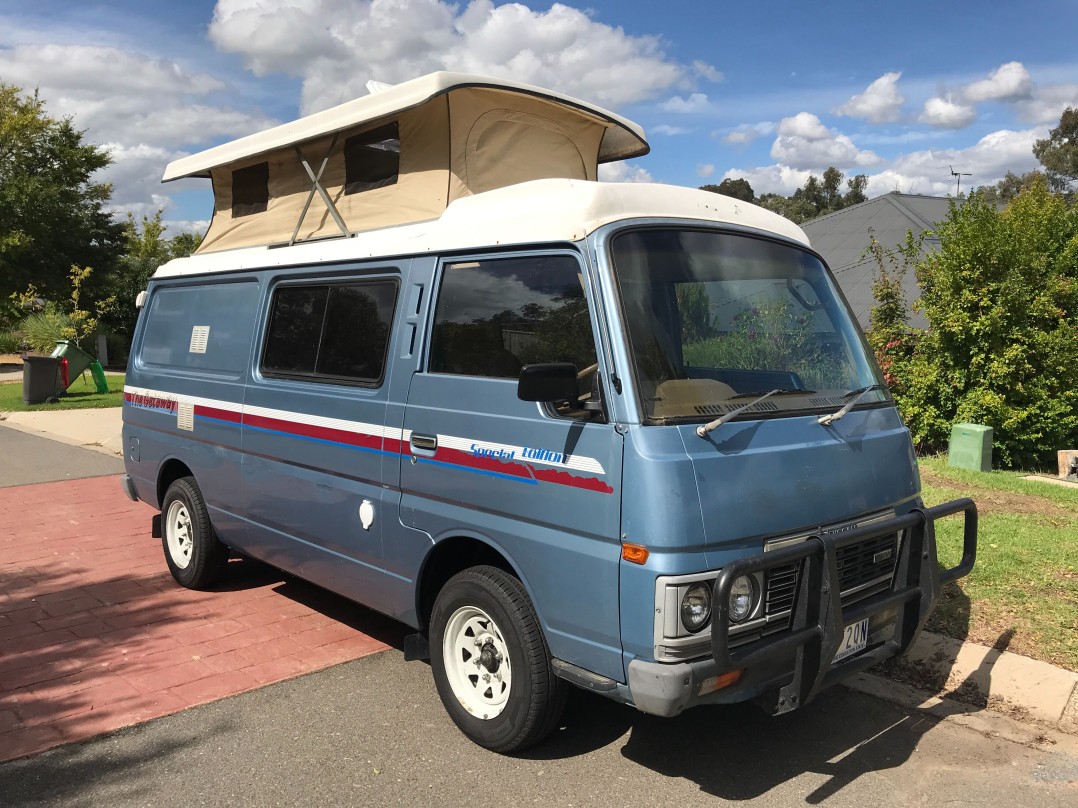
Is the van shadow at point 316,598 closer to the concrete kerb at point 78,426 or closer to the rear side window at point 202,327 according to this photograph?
the rear side window at point 202,327

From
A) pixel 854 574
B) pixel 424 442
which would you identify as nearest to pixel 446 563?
pixel 424 442

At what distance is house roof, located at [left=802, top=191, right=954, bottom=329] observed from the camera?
21597 mm

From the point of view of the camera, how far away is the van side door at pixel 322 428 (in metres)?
4.55

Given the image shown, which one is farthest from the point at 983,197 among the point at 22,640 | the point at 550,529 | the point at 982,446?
the point at 22,640

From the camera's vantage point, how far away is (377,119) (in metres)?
5.15

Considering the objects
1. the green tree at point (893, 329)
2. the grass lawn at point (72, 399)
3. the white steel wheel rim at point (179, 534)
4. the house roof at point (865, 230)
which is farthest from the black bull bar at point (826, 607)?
the house roof at point (865, 230)

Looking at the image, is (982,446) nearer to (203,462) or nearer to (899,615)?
(899,615)

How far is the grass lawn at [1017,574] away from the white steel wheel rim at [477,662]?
2.76m

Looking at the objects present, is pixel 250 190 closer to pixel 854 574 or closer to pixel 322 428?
pixel 322 428

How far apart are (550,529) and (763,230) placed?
1.82 m

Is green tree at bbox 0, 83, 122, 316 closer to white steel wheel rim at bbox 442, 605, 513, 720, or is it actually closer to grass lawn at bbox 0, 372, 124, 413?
grass lawn at bbox 0, 372, 124, 413

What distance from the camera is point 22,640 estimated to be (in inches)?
212

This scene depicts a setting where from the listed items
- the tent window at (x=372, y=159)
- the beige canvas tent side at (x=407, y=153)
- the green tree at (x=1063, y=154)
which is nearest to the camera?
the beige canvas tent side at (x=407, y=153)

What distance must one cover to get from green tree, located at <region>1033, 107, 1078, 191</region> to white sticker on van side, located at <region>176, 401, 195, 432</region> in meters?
64.0
